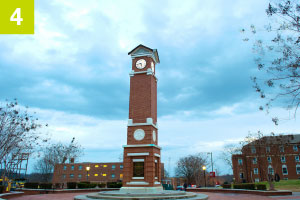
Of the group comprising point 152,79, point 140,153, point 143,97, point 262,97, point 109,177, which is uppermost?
point 152,79

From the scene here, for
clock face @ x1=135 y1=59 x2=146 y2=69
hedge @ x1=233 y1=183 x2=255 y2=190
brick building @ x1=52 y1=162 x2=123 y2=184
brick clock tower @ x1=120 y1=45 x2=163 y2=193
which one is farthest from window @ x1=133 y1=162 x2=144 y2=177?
brick building @ x1=52 y1=162 x2=123 y2=184

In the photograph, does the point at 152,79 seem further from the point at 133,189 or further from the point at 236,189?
the point at 236,189

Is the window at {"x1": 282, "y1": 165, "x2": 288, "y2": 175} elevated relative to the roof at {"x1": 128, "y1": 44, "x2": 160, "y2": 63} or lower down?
lower down

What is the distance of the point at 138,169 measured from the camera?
23031 mm

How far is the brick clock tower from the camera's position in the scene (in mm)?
22625

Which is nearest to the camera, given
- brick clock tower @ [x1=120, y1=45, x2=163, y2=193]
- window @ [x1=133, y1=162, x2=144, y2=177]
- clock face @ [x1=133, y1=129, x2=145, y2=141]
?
brick clock tower @ [x1=120, y1=45, x2=163, y2=193]

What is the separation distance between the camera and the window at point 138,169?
22852 millimetres

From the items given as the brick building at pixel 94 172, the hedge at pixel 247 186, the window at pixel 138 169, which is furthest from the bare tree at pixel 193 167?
the window at pixel 138 169

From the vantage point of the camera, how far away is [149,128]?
945 inches

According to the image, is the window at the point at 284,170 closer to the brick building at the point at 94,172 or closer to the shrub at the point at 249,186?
the shrub at the point at 249,186

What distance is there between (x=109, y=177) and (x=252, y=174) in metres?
43.1

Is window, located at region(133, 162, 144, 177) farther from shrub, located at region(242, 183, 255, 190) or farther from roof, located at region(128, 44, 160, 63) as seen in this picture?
shrub, located at region(242, 183, 255, 190)

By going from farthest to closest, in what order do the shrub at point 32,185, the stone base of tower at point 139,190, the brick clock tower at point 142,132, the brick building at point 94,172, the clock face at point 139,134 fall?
the brick building at point 94,172 → the shrub at point 32,185 → the clock face at point 139,134 → the brick clock tower at point 142,132 → the stone base of tower at point 139,190

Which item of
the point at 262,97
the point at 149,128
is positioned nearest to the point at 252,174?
the point at 149,128
